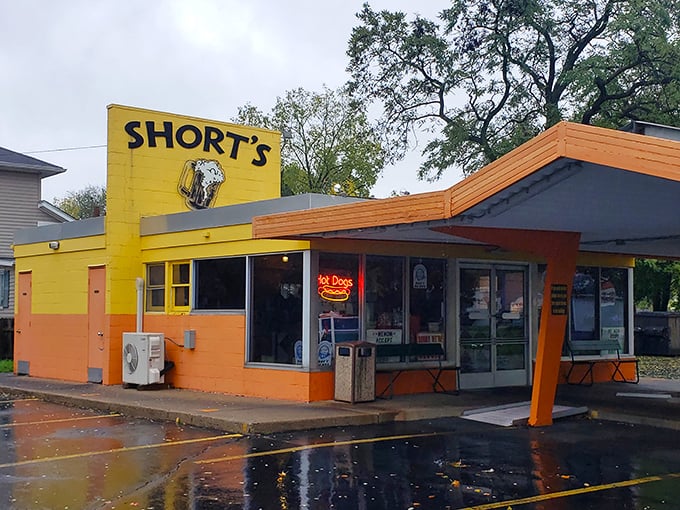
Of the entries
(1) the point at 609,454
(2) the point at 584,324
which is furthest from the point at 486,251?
(1) the point at 609,454

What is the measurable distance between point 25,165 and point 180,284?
1491cm

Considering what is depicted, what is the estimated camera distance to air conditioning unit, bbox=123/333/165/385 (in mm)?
15820

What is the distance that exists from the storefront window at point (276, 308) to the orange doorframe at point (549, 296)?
3.76 meters

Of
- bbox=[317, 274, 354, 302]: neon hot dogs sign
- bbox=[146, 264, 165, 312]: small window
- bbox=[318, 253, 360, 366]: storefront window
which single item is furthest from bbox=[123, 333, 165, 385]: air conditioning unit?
bbox=[317, 274, 354, 302]: neon hot dogs sign

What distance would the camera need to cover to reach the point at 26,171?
28984mm

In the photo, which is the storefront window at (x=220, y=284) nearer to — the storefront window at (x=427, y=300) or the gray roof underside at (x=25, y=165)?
the storefront window at (x=427, y=300)

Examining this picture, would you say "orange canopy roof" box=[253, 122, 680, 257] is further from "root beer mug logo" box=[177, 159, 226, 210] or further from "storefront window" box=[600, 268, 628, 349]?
"root beer mug logo" box=[177, 159, 226, 210]

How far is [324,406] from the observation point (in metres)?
13.0

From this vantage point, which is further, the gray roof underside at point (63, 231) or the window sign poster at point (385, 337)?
the gray roof underside at point (63, 231)

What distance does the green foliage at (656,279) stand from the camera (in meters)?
33.0

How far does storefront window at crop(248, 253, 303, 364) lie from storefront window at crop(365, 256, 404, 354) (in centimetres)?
123

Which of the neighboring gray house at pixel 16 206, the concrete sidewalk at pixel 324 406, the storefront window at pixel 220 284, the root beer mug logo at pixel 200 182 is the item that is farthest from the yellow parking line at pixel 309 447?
the neighboring gray house at pixel 16 206

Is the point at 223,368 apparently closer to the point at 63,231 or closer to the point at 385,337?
the point at 385,337

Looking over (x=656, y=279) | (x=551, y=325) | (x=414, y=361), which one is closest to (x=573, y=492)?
(x=551, y=325)
